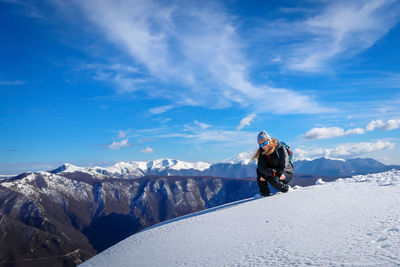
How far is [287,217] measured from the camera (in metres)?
6.29

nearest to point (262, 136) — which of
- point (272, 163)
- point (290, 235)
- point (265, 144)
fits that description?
point (265, 144)

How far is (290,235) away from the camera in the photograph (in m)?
5.04

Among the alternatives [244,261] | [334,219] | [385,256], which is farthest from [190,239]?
[385,256]

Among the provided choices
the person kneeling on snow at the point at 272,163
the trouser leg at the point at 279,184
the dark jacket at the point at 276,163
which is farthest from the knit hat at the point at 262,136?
the trouser leg at the point at 279,184

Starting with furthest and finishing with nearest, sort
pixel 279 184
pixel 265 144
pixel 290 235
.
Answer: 1. pixel 279 184
2. pixel 265 144
3. pixel 290 235

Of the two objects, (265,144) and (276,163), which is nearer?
(265,144)

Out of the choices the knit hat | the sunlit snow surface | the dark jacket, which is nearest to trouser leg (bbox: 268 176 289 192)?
the dark jacket

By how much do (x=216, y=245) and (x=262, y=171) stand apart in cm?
480

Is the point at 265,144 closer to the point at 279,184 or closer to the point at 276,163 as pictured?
the point at 276,163

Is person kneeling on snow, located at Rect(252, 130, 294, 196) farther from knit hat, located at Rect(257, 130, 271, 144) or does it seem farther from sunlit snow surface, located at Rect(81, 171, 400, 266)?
sunlit snow surface, located at Rect(81, 171, 400, 266)

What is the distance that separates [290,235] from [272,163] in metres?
4.92

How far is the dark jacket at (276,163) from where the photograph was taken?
949 centimetres

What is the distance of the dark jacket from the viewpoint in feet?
31.1

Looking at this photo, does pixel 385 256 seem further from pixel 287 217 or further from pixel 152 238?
pixel 152 238
